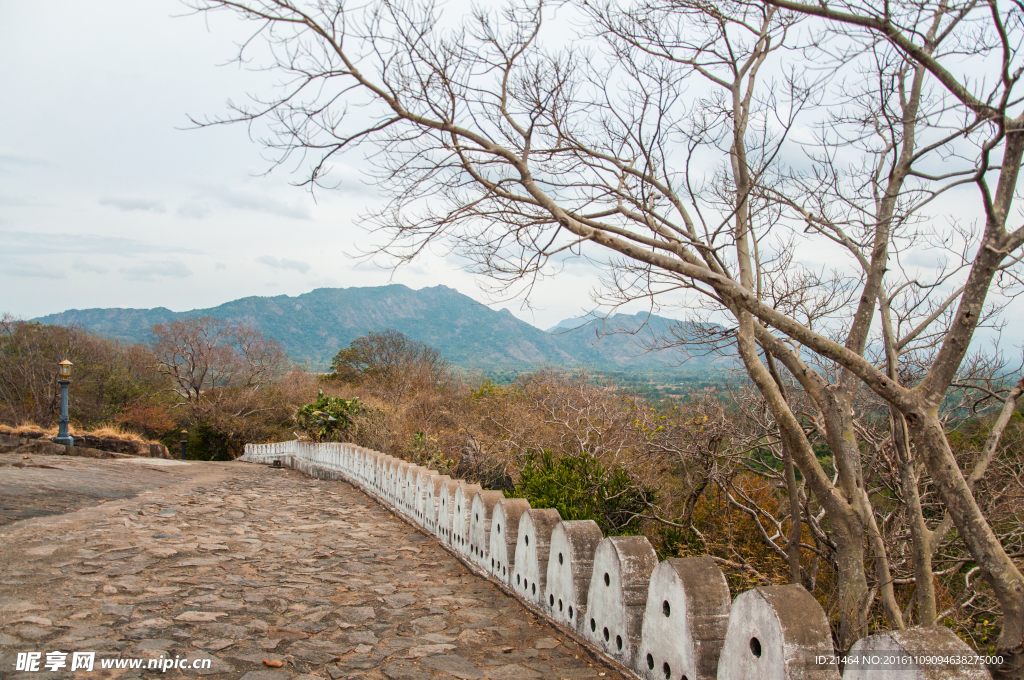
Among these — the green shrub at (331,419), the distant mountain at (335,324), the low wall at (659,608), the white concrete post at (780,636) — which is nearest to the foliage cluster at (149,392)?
the green shrub at (331,419)

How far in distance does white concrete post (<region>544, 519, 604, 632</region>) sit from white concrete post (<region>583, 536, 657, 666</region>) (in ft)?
0.88

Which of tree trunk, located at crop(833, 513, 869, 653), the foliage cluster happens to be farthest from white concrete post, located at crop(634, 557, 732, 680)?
the foliage cluster

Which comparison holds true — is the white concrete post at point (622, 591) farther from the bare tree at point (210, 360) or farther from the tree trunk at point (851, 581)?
the bare tree at point (210, 360)

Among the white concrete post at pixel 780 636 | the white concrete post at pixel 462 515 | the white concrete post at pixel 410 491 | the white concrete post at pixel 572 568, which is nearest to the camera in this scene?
the white concrete post at pixel 780 636

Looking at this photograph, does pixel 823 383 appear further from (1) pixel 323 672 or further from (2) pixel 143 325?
(2) pixel 143 325

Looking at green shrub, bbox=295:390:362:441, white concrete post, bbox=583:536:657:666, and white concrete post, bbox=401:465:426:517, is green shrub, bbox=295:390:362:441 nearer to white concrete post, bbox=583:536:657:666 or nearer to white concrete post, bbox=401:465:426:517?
white concrete post, bbox=401:465:426:517

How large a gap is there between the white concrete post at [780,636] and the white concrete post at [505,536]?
257 cm

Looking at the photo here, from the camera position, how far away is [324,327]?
575 feet

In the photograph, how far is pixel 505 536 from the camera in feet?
16.2

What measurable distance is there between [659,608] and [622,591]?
0.34 meters

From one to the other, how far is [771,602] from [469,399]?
15.1 meters

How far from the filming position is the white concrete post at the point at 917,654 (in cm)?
175

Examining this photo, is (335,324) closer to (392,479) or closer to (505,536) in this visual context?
(392,479)

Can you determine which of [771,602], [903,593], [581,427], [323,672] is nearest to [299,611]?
[323,672]
